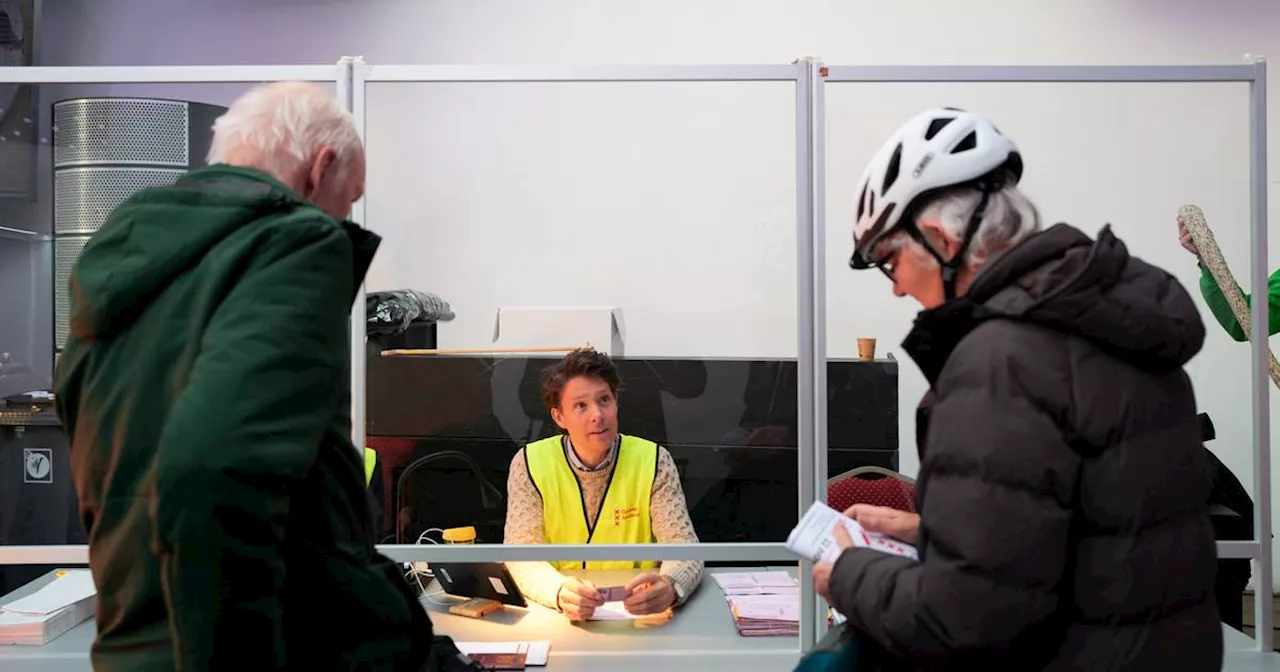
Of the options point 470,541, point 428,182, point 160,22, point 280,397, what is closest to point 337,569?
A: point 280,397

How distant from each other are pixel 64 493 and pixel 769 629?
6.32 feet

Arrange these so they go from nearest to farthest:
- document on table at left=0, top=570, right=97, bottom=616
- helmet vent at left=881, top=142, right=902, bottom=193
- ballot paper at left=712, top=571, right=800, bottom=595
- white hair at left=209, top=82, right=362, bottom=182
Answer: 1. white hair at left=209, top=82, right=362, bottom=182
2. helmet vent at left=881, top=142, right=902, bottom=193
3. document on table at left=0, top=570, right=97, bottom=616
4. ballot paper at left=712, top=571, right=800, bottom=595

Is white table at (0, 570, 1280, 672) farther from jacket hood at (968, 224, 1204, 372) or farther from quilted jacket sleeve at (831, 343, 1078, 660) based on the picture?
jacket hood at (968, 224, 1204, 372)

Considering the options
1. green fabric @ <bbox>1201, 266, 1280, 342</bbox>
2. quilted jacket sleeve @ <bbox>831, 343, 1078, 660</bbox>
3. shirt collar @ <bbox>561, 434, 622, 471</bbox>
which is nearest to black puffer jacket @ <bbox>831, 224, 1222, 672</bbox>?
quilted jacket sleeve @ <bbox>831, 343, 1078, 660</bbox>

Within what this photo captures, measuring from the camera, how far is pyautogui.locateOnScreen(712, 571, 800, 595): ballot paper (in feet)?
7.95

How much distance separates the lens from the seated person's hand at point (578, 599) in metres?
2.19

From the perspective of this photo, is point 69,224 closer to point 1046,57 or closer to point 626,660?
point 626,660

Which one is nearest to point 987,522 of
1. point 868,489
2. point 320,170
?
point 320,170

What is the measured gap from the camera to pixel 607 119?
86.5 inches

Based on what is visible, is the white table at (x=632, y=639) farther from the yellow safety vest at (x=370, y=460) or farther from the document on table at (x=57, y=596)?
the document on table at (x=57, y=596)

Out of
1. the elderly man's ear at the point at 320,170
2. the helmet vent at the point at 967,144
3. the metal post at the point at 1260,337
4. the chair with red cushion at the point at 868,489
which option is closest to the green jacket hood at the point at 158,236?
the elderly man's ear at the point at 320,170

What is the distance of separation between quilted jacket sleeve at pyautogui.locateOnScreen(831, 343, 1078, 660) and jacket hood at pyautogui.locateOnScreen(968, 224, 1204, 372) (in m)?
0.09

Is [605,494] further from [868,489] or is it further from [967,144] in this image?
[967,144]

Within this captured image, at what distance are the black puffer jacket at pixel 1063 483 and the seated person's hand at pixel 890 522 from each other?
0.81 feet
